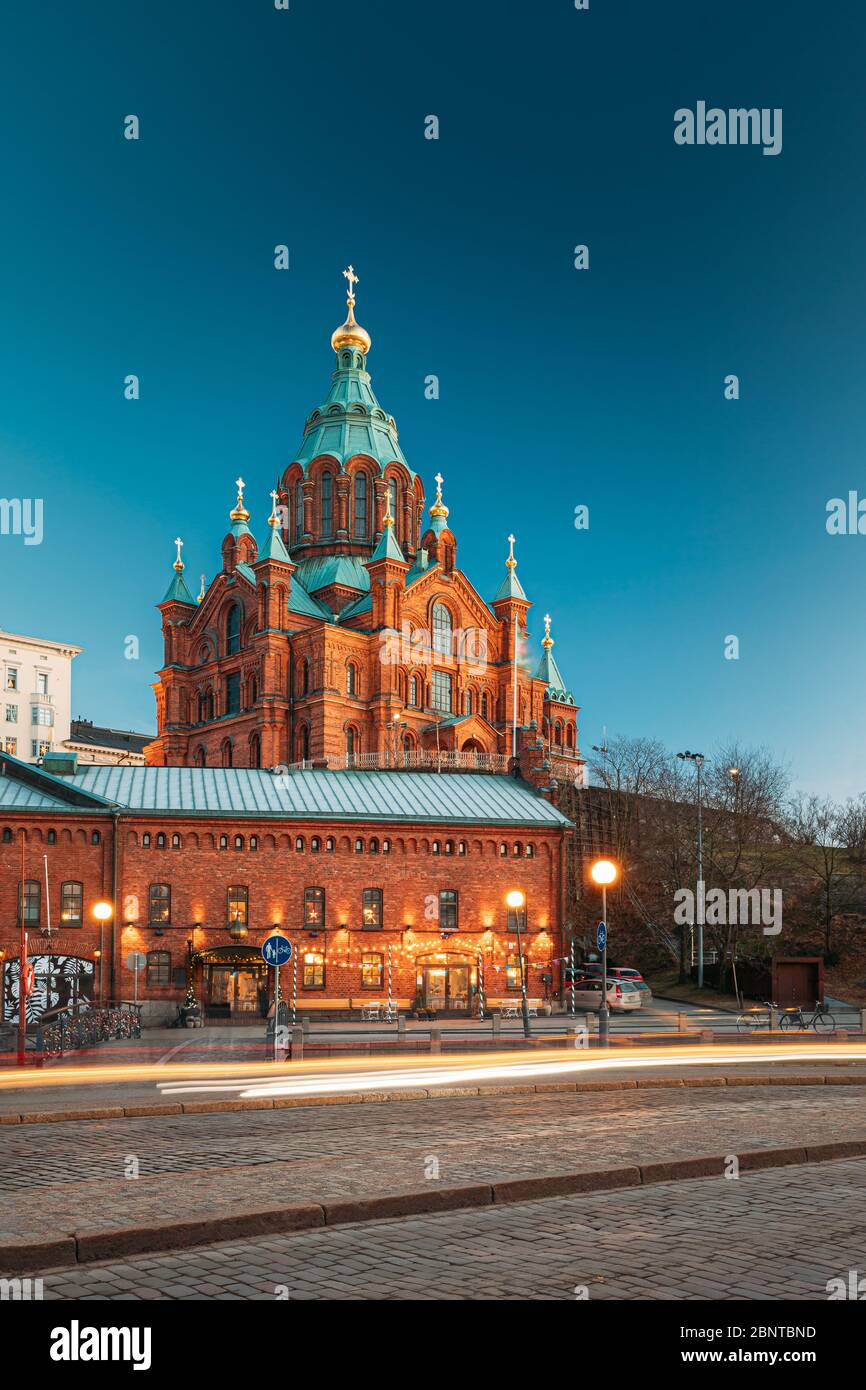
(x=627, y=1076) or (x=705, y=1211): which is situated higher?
(x=705, y=1211)

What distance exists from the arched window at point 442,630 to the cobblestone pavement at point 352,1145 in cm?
6035

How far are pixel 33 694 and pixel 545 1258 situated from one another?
11129cm

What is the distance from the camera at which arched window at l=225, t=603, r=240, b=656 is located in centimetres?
7953

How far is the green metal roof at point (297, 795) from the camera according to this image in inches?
1730

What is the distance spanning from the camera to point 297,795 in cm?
4750

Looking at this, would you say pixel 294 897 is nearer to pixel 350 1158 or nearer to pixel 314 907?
pixel 314 907

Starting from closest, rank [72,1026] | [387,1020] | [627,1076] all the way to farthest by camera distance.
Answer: [627,1076] → [72,1026] → [387,1020]

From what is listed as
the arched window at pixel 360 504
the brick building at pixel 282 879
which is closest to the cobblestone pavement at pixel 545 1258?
the brick building at pixel 282 879

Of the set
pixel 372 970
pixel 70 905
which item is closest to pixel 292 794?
pixel 372 970

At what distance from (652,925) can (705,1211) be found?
53.8 metres

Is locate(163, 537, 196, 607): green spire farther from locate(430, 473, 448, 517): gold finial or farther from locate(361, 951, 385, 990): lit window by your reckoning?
locate(361, 951, 385, 990): lit window

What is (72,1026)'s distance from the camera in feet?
94.8

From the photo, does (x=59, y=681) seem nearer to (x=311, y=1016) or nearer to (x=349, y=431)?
(x=349, y=431)
